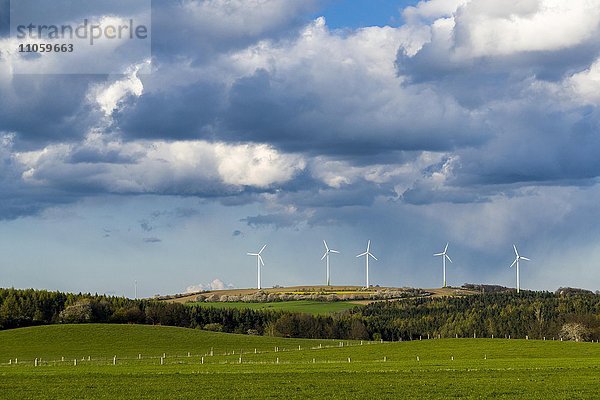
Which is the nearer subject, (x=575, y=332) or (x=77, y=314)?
(x=77, y=314)

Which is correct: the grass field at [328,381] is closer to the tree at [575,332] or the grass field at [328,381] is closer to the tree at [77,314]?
the tree at [77,314]

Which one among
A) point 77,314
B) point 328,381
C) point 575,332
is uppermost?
point 328,381

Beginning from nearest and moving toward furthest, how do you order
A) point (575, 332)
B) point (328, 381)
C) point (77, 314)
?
point (328, 381) → point (77, 314) → point (575, 332)

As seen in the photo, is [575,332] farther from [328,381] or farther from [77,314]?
[328,381]

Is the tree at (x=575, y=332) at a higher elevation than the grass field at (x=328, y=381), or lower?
lower

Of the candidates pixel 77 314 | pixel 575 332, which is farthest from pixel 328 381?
pixel 575 332

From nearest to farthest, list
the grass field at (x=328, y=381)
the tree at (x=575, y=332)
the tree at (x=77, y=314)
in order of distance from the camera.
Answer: the grass field at (x=328, y=381) → the tree at (x=77, y=314) → the tree at (x=575, y=332)

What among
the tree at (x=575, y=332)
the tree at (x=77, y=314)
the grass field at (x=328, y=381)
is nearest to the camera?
the grass field at (x=328, y=381)

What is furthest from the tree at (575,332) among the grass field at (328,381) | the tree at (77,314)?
the tree at (77,314)

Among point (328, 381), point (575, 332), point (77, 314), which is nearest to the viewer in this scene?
point (328, 381)

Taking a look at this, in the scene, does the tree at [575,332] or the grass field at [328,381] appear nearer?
the grass field at [328,381]

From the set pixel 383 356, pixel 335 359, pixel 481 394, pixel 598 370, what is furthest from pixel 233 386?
pixel 383 356

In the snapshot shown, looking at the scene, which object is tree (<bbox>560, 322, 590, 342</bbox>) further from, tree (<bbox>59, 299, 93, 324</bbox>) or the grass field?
tree (<bbox>59, 299, 93, 324</bbox>)

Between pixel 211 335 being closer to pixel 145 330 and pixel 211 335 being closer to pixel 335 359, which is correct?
pixel 145 330
